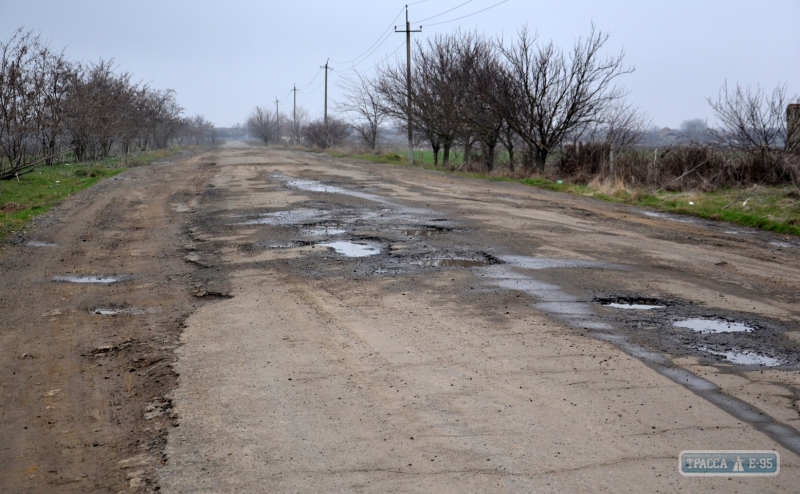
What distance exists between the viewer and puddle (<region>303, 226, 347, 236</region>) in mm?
11938

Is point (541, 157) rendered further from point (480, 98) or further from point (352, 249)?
point (352, 249)

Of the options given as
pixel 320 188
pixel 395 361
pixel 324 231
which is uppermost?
pixel 320 188

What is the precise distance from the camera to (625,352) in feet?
19.0

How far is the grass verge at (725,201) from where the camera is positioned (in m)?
14.0

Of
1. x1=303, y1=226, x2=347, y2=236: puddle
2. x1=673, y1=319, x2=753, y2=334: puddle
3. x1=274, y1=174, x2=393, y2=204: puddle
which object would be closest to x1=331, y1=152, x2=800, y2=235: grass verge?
x1=274, y1=174, x2=393, y2=204: puddle

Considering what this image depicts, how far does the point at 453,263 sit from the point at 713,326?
12.0 ft

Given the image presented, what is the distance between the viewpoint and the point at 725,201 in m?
16.9

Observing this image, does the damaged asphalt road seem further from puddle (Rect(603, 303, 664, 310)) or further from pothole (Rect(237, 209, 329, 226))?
pothole (Rect(237, 209, 329, 226))

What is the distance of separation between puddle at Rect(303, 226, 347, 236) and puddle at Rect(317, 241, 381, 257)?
34.9 inches

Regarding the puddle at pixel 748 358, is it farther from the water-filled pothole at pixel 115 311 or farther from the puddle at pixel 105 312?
the puddle at pixel 105 312

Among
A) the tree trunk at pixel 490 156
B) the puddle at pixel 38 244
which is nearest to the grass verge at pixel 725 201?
the tree trunk at pixel 490 156

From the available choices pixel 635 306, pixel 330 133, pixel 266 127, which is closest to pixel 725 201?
pixel 635 306

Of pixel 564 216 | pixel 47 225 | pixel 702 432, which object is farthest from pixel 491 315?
pixel 47 225

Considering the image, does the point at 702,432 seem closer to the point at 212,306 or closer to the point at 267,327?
the point at 267,327
